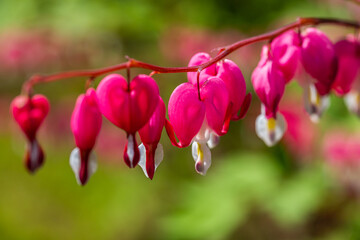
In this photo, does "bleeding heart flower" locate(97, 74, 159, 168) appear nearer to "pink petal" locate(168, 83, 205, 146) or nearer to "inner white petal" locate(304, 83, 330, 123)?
"pink petal" locate(168, 83, 205, 146)

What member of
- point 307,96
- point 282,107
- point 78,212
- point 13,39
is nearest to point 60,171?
point 78,212

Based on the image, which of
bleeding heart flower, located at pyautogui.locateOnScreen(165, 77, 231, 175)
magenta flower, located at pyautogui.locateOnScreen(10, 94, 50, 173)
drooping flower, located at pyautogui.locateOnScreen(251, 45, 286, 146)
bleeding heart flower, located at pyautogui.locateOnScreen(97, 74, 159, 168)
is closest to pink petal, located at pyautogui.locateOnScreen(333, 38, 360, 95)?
drooping flower, located at pyautogui.locateOnScreen(251, 45, 286, 146)

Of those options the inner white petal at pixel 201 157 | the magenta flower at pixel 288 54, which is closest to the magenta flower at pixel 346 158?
the magenta flower at pixel 288 54

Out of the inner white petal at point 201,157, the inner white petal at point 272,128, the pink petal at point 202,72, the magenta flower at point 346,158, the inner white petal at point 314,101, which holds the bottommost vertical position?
the magenta flower at point 346,158

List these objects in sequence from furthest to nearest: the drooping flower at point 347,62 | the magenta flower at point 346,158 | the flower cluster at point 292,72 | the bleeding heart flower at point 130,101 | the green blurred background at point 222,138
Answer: the green blurred background at point 222,138, the magenta flower at point 346,158, the drooping flower at point 347,62, the flower cluster at point 292,72, the bleeding heart flower at point 130,101

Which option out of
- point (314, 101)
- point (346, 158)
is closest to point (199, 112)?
point (314, 101)

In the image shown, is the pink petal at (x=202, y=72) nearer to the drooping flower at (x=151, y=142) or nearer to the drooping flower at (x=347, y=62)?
the drooping flower at (x=151, y=142)

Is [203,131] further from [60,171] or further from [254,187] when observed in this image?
[60,171]

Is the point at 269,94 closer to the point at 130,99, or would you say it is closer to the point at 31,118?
the point at 130,99
